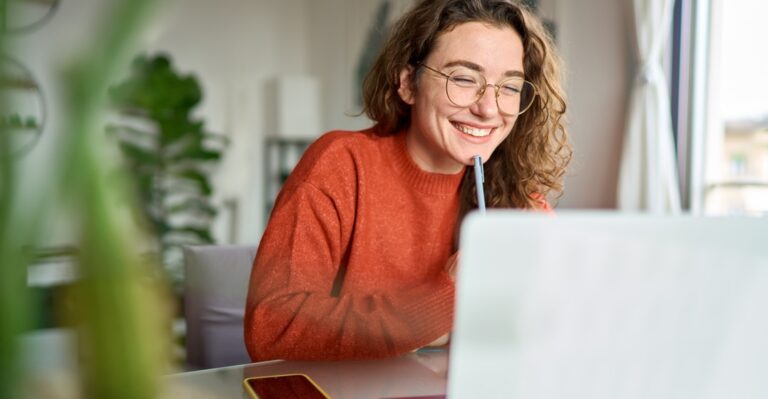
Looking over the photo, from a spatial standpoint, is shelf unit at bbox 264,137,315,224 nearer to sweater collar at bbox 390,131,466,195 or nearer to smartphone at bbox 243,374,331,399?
sweater collar at bbox 390,131,466,195

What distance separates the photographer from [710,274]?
16.4 inches

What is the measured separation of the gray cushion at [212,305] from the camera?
1.45m

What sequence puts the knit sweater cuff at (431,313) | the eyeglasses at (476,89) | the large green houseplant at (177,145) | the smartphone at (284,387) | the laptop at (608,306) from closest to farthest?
the laptop at (608,306)
the smartphone at (284,387)
the knit sweater cuff at (431,313)
the eyeglasses at (476,89)
the large green houseplant at (177,145)

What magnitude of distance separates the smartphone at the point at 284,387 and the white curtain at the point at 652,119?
2306 mm

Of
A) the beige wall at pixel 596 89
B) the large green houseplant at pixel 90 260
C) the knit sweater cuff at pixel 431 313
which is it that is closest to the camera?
the large green houseplant at pixel 90 260

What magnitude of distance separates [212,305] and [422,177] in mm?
504

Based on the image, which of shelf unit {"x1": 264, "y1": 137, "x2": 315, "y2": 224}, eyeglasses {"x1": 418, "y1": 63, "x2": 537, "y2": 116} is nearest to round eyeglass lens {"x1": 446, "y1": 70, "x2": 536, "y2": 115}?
eyeglasses {"x1": 418, "y1": 63, "x2": 537, "y2": 116}

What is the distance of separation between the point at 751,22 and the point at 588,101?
0.69m

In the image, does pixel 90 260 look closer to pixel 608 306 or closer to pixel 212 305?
pixel 608 306

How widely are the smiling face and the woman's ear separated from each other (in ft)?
0.16

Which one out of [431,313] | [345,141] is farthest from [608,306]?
[345,141]

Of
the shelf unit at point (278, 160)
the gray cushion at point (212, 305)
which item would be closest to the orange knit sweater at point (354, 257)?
the gray cushion at point (212, 305)

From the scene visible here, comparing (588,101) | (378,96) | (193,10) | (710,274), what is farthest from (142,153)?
(710,274)

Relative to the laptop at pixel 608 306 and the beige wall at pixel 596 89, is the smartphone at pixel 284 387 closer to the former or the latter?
the laptop at pixel 608 306
